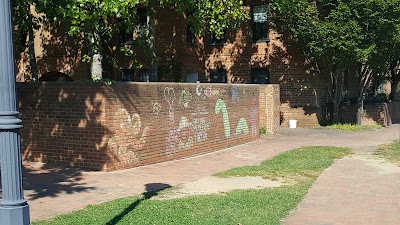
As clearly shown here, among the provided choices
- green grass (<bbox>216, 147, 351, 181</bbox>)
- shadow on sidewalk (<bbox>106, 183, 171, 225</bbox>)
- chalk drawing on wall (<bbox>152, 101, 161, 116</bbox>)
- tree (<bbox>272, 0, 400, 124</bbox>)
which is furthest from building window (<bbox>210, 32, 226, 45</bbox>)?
shadow on sidewalk (<bbox>106, 183, 171, 225</bbox>)

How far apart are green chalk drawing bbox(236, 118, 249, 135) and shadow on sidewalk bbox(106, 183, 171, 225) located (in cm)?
693

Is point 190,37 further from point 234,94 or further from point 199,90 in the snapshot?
point 199,90

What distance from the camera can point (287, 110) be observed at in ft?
73.4

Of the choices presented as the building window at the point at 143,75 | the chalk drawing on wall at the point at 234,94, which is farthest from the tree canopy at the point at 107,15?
the building window at the point at 143,75

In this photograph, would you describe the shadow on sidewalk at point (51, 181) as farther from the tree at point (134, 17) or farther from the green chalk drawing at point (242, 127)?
the green chalk drawing at point (242, 127)

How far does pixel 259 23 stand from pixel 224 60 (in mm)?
2726

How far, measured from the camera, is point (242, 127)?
15.4 meters

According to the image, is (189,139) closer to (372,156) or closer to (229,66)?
(372,156)

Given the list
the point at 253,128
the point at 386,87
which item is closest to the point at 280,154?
the point at 253,128

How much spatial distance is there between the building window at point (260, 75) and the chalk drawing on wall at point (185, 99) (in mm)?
11421

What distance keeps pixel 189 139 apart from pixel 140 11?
421 inches

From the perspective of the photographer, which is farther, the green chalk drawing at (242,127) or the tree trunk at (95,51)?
the green chalk drawing at (242,127)

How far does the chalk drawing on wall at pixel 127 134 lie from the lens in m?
9.67

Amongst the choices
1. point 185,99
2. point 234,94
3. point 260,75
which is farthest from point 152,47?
point 260,75
